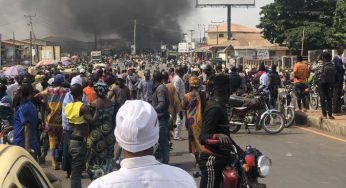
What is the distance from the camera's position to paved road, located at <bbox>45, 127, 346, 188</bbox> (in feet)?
22.9

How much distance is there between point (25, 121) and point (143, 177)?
4.88 metres

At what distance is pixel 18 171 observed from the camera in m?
2.60

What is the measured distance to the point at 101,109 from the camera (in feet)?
20.9

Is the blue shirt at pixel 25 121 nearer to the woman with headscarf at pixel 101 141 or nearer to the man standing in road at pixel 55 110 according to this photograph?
the woman with headscarf at pixel 101 141

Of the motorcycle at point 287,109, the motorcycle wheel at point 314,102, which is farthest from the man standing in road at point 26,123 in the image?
the motorcycle wheel at point 314,102

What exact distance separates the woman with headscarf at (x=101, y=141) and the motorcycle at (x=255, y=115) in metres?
5.54

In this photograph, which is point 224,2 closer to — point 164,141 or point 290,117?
point 290,117

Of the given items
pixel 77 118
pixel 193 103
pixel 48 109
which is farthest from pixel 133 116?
pixel 48 109

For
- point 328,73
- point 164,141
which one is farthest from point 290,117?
point 164,141

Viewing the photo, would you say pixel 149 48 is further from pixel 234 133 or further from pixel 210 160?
pixel 210 160

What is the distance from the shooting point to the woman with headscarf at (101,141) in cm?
633

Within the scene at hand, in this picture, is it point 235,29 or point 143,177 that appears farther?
point 235,29

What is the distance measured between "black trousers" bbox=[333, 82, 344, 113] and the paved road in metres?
1.34

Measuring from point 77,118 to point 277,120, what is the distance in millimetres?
6544
